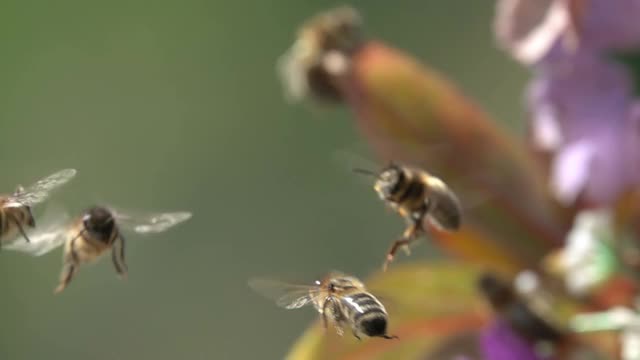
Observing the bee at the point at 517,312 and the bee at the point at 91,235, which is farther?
the bee at the point at 517,312

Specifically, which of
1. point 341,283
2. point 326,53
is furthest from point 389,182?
point 326,53

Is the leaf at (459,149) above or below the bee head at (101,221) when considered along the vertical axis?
above

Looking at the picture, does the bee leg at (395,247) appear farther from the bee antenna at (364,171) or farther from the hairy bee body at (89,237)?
the hairy bee body at (89,237)

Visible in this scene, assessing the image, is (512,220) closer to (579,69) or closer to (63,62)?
(579,69)

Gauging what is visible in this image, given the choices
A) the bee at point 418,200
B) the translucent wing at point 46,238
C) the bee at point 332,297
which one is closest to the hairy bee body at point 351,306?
the bee at point 332,297

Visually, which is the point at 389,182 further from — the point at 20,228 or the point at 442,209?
the point at 20,228

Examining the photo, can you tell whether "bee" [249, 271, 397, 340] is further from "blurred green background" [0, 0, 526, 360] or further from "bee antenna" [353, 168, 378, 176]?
"blurred green background" [0, 0, 526, 360]
